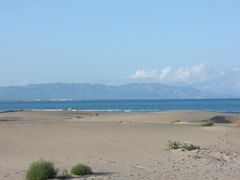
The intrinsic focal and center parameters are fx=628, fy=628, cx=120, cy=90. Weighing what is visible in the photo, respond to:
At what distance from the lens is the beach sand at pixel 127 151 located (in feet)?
55.3

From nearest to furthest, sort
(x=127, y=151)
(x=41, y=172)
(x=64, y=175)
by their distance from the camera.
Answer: (x=41, y=172), (x=64, y=175), (x=127, y=151)

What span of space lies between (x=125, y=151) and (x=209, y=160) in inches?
148

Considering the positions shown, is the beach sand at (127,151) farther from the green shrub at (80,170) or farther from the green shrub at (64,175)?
the green shrub at (64,175)

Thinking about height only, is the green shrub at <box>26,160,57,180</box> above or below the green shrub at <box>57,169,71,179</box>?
above

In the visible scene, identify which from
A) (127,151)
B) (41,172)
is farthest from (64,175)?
(127,151)

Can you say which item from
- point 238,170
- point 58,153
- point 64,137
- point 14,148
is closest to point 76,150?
point 58,153

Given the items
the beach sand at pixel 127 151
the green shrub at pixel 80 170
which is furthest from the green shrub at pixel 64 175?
the beach sand at pixel 127 151

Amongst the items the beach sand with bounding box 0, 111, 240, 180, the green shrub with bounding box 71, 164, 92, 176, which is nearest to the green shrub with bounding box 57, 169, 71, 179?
the green shrub with bounding box 71, 164, 92, 176

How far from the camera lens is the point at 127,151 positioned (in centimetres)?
2206

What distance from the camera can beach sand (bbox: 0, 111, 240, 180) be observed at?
16859 mm

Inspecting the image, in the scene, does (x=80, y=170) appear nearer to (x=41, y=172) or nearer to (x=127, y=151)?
(x=41, y=172)

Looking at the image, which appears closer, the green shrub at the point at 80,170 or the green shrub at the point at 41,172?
the green shrub at the point at 41,172

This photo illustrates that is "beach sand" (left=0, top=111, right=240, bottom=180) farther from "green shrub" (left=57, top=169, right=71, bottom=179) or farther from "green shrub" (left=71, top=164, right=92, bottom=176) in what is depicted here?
"green shrub" (left=57, top=169, right=71, bottom=179)

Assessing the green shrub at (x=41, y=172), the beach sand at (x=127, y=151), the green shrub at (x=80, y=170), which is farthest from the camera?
the beach sand at (x=127, y=151)
